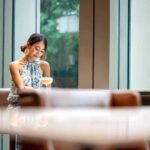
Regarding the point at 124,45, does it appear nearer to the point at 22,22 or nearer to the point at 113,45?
the point at 113,45

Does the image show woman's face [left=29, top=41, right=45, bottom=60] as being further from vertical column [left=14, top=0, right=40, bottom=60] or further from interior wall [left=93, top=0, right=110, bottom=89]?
vertical column [left=14, top=0, right=40, bottom=60]

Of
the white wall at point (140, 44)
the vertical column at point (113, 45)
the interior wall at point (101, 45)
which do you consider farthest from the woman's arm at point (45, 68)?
the white wall at point (140, 44)

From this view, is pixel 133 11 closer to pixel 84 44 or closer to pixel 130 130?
pixel 84 44

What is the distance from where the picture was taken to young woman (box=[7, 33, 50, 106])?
10.9 ft

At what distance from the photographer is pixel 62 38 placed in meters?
4.09

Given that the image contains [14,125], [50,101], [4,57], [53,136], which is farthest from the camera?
[4,57]

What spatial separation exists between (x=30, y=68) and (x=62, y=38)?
0.77 m

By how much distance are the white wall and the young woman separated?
81 centimetres

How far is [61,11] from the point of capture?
410 cm

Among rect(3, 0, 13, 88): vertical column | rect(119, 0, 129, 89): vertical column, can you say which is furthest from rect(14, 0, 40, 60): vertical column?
rect(119, 0, 129, 89): vertical column

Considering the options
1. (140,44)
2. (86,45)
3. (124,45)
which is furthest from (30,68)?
(140,44)

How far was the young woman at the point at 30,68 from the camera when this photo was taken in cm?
333

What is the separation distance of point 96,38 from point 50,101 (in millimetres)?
1641

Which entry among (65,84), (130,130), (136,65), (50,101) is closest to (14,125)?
(130,130)
